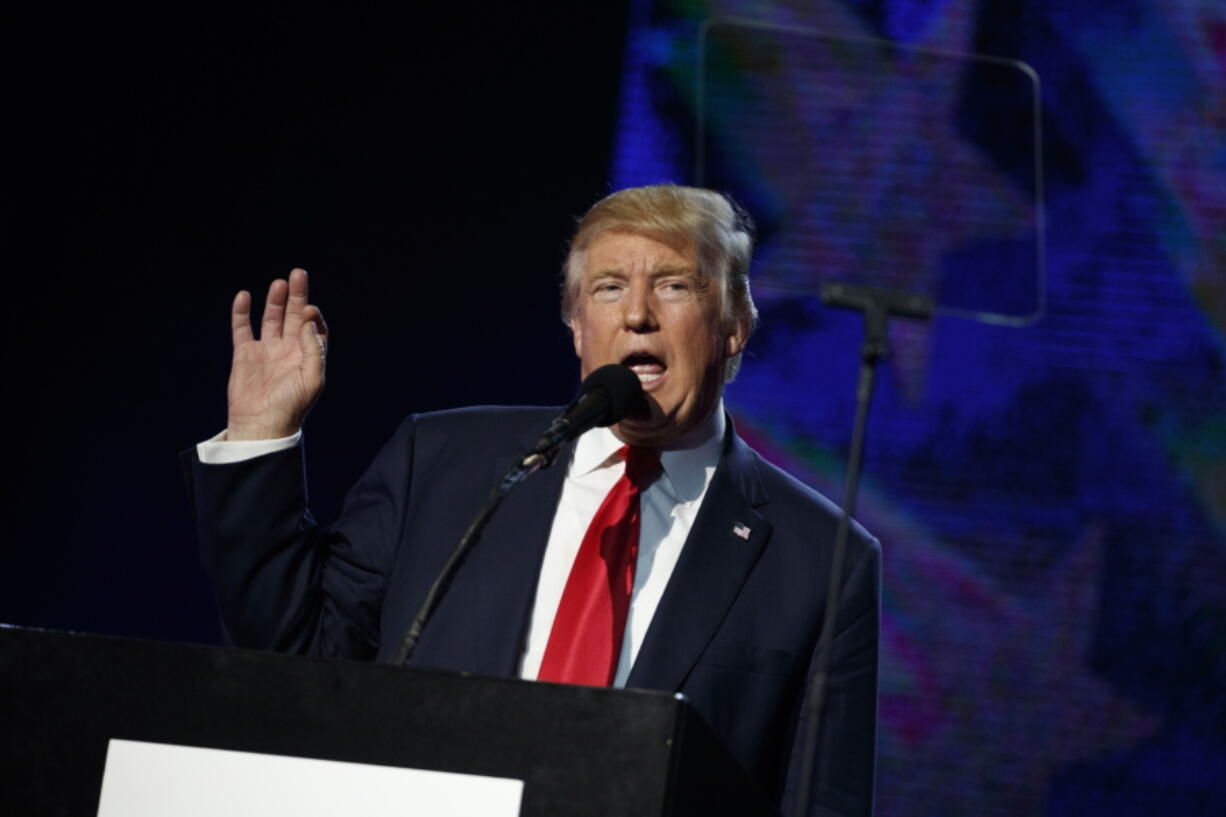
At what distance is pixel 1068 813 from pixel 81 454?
2.32 meters

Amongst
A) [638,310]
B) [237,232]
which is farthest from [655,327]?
[237,232]

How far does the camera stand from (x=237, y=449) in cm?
198

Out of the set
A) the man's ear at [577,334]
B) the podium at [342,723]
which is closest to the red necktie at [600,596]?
the man's ear at [577,334]

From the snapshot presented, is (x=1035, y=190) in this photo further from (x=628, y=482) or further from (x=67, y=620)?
(x=67, y=620)

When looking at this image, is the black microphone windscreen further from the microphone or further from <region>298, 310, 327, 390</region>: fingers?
<region>298, 310, 327, 390</region>: fingers

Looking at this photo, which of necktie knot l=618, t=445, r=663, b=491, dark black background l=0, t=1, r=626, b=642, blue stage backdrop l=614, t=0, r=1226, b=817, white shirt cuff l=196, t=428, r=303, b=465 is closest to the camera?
white shirt cuff l=196, t=428, r=303, b=465

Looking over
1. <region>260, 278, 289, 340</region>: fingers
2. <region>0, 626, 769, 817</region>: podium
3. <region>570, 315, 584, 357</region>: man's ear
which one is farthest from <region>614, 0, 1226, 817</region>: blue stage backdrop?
<region>0, 626, 769, 817</region>: podium

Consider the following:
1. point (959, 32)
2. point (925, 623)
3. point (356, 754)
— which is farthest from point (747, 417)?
point (356, 754)

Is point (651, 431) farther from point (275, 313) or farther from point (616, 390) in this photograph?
point (275, 313)

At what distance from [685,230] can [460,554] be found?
907 mm

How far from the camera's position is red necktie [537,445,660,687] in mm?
2014

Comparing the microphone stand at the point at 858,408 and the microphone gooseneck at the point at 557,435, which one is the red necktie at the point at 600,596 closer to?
the microphone gooseneck at the point at 557,435

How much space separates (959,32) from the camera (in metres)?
3.38

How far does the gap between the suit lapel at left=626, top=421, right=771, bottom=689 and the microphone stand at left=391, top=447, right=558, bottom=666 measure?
46 cm
